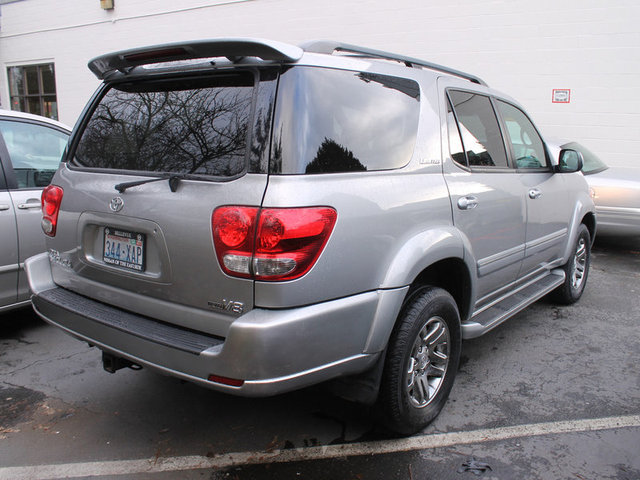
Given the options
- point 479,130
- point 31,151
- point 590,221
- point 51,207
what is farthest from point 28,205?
point 590,221

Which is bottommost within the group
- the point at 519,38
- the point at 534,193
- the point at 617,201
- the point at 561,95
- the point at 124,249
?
the point at 617,201

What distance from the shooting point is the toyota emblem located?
2.46 m

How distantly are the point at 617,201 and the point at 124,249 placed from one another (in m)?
6.55

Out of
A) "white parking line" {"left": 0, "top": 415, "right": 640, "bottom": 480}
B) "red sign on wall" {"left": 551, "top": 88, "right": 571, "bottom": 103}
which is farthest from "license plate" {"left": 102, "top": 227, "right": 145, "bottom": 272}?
"red sign on wall" {"left": 551, "top": 88, "right": 571, "bottom": 103}

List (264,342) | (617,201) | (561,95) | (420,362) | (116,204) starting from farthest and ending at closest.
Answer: (561,95) → (617,201) → (420,362) → (116,204) → (264,342)

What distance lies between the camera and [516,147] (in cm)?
389

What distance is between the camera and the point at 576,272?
509cm

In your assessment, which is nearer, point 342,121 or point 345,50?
point 342,121

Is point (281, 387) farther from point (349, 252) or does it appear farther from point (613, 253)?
point (613, 253)

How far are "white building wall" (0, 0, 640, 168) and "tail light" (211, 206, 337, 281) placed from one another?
832cm

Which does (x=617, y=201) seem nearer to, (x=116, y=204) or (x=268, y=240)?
(x=268, y=240)

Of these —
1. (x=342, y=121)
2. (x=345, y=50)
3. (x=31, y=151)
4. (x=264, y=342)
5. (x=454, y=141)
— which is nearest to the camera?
(x=264, y=342)

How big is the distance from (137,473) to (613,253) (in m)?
6.85

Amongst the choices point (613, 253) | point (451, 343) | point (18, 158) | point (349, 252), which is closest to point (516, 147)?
point (451, 343)
